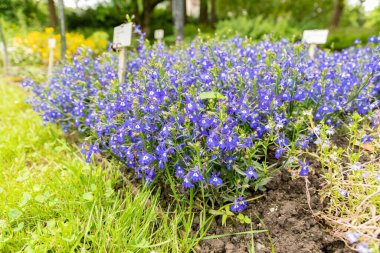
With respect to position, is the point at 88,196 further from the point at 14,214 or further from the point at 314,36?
the point at 314,36

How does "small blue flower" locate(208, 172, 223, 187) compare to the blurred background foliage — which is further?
the blurred background foliage

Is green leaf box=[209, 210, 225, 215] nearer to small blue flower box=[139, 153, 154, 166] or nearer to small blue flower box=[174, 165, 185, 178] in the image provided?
small blue flower box=[174, 165, 185, 178]

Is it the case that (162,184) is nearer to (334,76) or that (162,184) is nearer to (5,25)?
(334,76)

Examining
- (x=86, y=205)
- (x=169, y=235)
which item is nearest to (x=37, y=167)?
(x=86, y=205)

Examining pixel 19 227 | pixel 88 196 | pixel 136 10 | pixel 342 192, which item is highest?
pixel 136 10

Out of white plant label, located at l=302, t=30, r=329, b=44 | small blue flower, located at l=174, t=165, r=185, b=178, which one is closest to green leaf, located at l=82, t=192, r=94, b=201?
small blue flower, located at l=174, t=165, r=185, b=178

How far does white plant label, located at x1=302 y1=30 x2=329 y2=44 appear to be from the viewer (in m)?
3.49

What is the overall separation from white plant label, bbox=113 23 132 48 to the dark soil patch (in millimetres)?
1696

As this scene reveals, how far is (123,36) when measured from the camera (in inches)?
117

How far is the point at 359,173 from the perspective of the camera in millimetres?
1878

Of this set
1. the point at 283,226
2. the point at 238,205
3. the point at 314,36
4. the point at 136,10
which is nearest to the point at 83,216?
the point at 238,205

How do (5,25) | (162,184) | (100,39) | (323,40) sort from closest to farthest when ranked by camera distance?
(162,184), (323,40), (100,39), (5,25)

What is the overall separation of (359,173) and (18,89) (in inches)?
220

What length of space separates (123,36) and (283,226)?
6.71 feet
